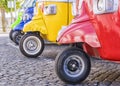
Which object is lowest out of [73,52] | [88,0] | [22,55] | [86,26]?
[22,55]

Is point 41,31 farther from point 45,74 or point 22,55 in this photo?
point 45,74

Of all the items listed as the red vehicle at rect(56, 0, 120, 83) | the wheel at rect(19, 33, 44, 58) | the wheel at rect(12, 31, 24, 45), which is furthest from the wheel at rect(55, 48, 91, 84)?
the wheel at rect(12, 31, 24, 45)

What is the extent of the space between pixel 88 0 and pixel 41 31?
3.27 meters

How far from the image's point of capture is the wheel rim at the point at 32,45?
810cm

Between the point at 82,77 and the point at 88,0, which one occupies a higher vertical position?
the point at 88,0

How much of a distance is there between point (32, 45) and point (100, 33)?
12.1 ft

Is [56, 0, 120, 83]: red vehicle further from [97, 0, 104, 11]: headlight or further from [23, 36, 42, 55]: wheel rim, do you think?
[23, 36, 42, 55]: wheel rim

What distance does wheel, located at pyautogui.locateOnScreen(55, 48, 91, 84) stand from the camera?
478cm

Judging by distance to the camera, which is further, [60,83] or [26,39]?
[26,39]

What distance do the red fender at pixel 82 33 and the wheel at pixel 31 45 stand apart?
3164 mm

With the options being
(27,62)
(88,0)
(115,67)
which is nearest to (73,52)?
(88,0)

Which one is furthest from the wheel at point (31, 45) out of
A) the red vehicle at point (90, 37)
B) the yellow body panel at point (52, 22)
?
the red vehicle at point (90, 37)

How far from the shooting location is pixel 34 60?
24.7 feet

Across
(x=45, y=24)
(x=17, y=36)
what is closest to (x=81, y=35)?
(x=45, y=24)
